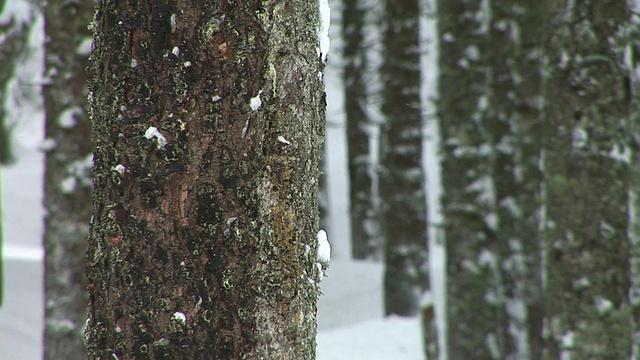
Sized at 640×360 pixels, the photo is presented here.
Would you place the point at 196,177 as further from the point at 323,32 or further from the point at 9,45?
the point at 9,45

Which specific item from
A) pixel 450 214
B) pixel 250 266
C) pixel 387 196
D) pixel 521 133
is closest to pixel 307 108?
pixel 250 266

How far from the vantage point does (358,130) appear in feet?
48.3

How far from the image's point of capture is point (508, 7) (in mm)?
8195

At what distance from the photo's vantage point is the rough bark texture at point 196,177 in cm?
160

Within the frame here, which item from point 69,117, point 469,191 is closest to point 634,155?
point 469,191

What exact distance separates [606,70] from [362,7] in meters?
11.6

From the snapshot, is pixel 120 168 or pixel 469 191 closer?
pixel 120 168

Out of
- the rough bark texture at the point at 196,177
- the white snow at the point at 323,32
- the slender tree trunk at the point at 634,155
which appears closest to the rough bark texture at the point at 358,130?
the slender tree trunk at the point at 634,155

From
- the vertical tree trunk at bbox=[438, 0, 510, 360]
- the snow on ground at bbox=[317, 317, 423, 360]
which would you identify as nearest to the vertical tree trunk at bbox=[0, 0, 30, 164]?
the vertical tree trunk at bbox=[438, 0, 510, 360]

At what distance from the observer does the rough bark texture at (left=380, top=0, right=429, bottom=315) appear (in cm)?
966

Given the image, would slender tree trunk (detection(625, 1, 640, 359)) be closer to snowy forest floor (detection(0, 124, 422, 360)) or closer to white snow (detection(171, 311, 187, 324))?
snowy forest floor (detection(0, 124, 422, 360))

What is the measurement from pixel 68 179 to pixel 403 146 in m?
5.26

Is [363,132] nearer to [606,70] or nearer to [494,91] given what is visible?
[494,91]

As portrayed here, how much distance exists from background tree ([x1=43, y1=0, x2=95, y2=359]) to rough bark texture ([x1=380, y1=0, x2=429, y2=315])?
5.00 metres
